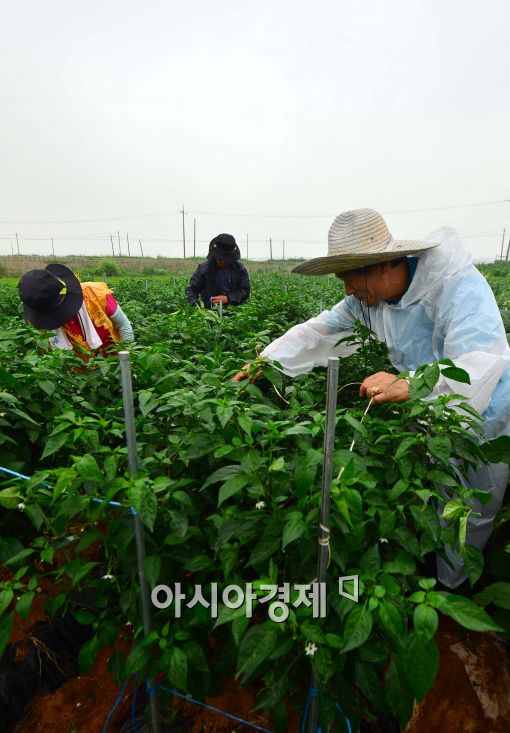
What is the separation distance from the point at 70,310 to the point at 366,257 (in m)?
1.89

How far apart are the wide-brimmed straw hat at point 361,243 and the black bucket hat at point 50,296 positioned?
1.63 metres

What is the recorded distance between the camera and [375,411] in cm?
165

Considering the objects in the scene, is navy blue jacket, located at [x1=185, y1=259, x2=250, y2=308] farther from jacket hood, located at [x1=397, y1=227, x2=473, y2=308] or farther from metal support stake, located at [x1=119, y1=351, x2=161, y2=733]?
metal support stake, located at [x1=119, y1=351, x2=161, y2=733]

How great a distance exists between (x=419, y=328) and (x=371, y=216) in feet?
1.93

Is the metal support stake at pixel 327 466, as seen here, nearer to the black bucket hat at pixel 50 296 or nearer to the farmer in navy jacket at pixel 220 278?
the black bucket hat at pixel 50 296

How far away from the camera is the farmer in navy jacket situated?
16.9 feet

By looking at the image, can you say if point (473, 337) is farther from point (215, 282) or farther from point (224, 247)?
point (215, 282)

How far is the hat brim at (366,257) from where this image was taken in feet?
6.15

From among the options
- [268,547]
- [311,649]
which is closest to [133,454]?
[268,547]

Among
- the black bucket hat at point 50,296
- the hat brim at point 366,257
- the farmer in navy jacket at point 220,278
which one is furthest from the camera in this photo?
the farmer in navy jacket at point 220,278

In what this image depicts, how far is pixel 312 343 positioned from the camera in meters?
Answer: 2.46

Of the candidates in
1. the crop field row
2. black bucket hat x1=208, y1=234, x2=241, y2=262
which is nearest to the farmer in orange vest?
the crop field row

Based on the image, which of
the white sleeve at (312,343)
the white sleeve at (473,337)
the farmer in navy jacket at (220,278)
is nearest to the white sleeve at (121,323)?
the white sleeve at (312,343)

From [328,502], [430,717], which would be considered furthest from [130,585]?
[430,717]
